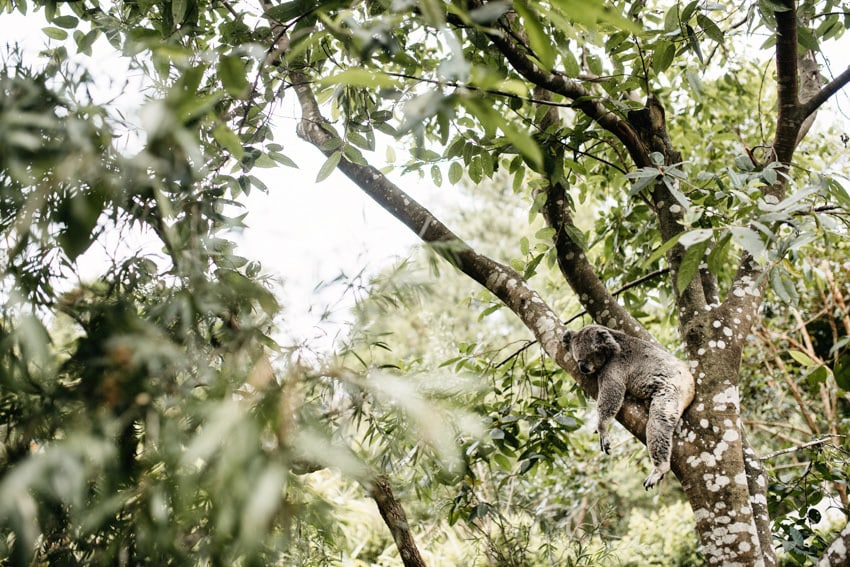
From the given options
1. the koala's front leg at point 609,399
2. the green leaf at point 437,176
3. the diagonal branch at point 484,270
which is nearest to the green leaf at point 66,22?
the diagonal branch at point 484,270

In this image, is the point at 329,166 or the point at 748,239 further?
the point at 329,166

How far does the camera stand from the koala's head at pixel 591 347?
2.16 metres

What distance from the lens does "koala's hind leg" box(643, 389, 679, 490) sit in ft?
6.45

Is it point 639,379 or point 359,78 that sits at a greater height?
point 639,379

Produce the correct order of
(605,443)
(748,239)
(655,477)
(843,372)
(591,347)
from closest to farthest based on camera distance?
(748,239)
(843,372)
(655,477)
(591,347)
(605,443)

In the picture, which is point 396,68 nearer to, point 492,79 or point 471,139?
point 471,139

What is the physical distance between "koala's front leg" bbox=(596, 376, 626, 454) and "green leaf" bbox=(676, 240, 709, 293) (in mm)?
1149

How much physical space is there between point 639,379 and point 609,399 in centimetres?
14

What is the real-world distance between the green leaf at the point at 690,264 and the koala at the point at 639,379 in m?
0.91

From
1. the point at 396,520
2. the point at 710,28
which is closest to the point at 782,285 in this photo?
the point at 710,28

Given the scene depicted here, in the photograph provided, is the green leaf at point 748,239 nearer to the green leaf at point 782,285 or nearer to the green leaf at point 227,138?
the green leaf at point 782,285

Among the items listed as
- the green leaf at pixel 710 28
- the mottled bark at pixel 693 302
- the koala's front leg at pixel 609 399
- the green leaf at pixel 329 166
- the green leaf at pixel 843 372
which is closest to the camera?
the green leaf at pixel 843 372

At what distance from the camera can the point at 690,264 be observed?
4.01 feet

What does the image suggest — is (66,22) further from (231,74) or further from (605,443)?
(605,443)
